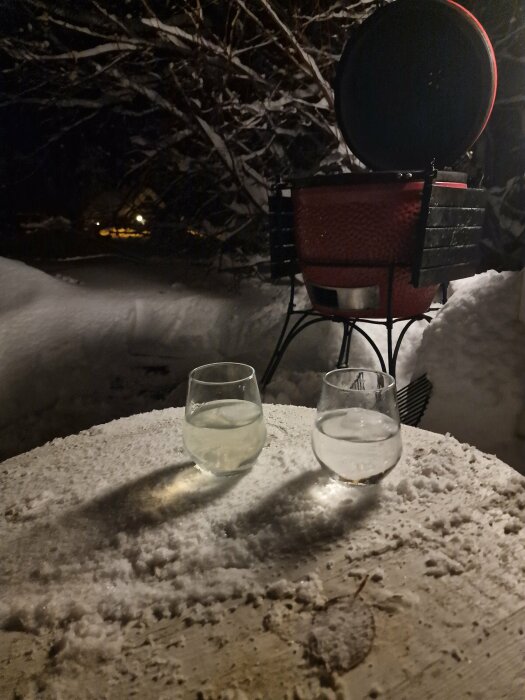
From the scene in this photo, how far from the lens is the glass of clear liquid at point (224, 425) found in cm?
96

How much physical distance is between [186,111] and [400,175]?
414 centimetres

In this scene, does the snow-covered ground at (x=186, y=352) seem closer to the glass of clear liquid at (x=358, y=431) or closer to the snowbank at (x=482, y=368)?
the snowbank at (x=482, y=368)

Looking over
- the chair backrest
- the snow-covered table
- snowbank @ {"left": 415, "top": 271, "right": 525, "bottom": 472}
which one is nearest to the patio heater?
the chair backrest

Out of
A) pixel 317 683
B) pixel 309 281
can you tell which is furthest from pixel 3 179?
pixel 317 683

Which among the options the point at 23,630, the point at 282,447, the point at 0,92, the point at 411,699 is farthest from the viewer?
the point at 0,92

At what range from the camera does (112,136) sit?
6367 millimetres

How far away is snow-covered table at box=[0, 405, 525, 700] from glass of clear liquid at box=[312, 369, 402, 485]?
5 centimetres

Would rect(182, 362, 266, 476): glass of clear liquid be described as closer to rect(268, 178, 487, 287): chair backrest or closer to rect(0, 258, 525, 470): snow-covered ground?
rect(268, 178, 487, 287): chair backrest

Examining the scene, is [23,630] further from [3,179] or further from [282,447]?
[3,179]

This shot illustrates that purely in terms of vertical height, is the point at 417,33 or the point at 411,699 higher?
the point at 417,33

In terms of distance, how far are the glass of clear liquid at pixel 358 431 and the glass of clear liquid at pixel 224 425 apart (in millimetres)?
136

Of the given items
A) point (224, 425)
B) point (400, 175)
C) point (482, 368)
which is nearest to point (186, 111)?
point (400, 175)

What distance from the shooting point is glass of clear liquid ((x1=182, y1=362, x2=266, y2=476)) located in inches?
37.7

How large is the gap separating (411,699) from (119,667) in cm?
36
